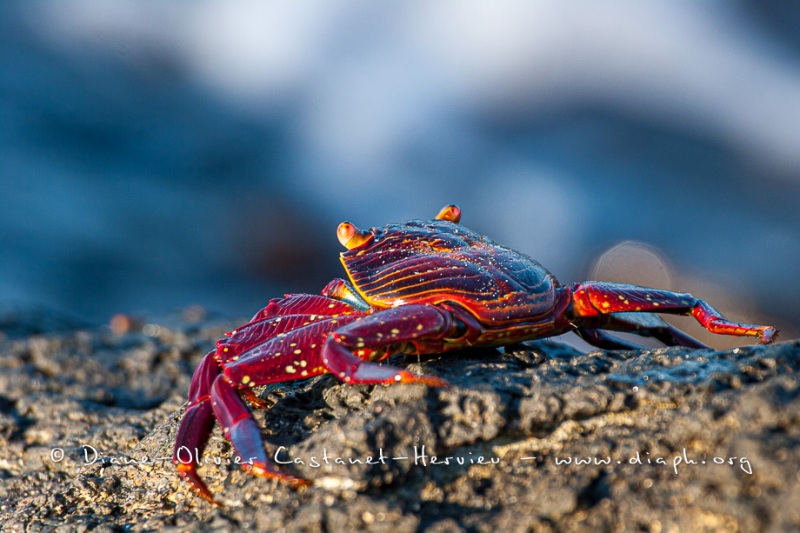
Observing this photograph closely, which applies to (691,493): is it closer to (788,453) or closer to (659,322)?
(788,453)

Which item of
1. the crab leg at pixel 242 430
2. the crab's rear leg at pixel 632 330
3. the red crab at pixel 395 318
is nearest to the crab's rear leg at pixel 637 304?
the red crab at pixel 395 318

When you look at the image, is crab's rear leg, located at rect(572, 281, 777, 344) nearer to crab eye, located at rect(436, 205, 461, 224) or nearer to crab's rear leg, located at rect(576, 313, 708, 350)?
crab's rear leg, located at rect(576, 313, 708, 350)

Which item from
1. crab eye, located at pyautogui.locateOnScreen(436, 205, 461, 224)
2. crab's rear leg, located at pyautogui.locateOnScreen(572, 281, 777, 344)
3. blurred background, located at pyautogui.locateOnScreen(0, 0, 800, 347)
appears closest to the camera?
crab's rear leg, located at pyautogui.locateOnScreen(572, 281, 777, 344)

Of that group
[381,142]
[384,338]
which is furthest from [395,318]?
[381,142]

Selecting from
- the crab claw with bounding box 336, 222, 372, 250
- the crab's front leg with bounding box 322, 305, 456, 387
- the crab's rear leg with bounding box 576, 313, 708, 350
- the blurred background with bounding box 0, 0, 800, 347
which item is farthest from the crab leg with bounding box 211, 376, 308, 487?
the blurred background with bounding box 0, 0, 800, 347

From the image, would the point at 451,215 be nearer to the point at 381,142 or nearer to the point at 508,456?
the point at 508,456

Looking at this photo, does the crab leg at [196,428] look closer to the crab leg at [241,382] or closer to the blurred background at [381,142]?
the crab leg at [241,382]
